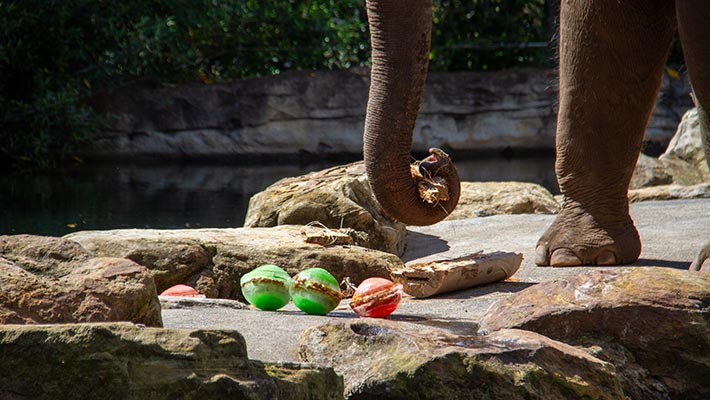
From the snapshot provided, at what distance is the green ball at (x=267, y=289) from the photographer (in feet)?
14.2

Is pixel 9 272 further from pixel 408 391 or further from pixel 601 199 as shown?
pixel 601 199

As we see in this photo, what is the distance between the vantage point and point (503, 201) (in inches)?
329

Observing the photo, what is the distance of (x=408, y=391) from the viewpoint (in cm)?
305

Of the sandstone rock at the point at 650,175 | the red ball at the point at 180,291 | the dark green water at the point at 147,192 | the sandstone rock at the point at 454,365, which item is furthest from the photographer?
the sandstone rock at the point at 650,175

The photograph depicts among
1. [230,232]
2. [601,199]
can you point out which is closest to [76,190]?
[230,232]

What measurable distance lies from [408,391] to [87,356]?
903 mm

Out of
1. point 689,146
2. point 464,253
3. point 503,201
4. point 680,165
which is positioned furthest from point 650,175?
point 464,253

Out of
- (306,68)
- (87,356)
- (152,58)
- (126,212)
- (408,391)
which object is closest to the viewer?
(87,356)

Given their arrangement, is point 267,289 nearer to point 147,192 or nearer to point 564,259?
point 564,259

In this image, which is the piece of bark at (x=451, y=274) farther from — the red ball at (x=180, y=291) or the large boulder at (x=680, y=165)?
the large boulder at (x=680, y=165)

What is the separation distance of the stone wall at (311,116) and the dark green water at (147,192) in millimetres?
1321

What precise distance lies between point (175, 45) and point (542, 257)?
12.3m

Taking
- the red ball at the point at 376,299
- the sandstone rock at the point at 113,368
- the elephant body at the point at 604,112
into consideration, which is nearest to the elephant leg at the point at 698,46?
the elephant body at the point at 604,112

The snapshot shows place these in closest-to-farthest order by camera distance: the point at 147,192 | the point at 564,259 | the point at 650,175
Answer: the point at 564,259
the point at 650,175
the point at 147,192
